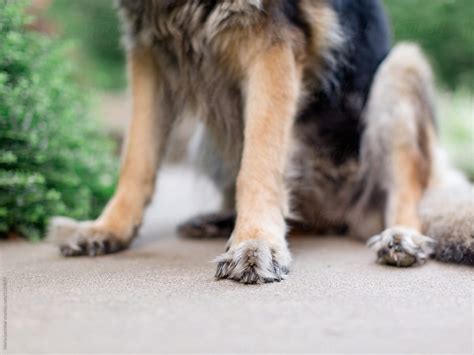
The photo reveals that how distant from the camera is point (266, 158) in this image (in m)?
2.52

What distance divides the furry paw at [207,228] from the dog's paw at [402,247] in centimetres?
96

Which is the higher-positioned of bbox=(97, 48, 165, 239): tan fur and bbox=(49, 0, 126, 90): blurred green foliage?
bbox=(49, 0, 126, 90): blurred green foliage

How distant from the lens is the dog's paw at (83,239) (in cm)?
268

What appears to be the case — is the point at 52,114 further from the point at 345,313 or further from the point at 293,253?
the point at 345,313

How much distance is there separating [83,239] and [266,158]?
89cm

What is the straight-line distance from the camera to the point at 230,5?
2.54 metres

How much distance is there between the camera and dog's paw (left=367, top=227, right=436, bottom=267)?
246 centimetres

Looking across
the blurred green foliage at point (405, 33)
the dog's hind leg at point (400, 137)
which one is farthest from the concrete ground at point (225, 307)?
the blurred green foliage at point (405, 33)

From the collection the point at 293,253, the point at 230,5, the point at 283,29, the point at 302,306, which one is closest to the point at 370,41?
the point at 283,29

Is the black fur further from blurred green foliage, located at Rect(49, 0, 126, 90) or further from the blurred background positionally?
blurred green foliage, located at Rect(49, 0, 126, 90)

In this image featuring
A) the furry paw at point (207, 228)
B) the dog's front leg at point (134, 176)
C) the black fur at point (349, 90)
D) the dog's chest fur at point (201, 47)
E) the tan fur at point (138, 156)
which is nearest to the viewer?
the dog's chest fur at point (201, 47)

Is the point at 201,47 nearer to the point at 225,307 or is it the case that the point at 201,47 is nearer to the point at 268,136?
the point at 268,136

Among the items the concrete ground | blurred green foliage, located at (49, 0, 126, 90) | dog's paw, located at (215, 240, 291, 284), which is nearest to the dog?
dog's paw, located at (215, 240, 291, 284)

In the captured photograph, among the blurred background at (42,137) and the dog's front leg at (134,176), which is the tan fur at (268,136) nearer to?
the dog's front leg at (134,176)
